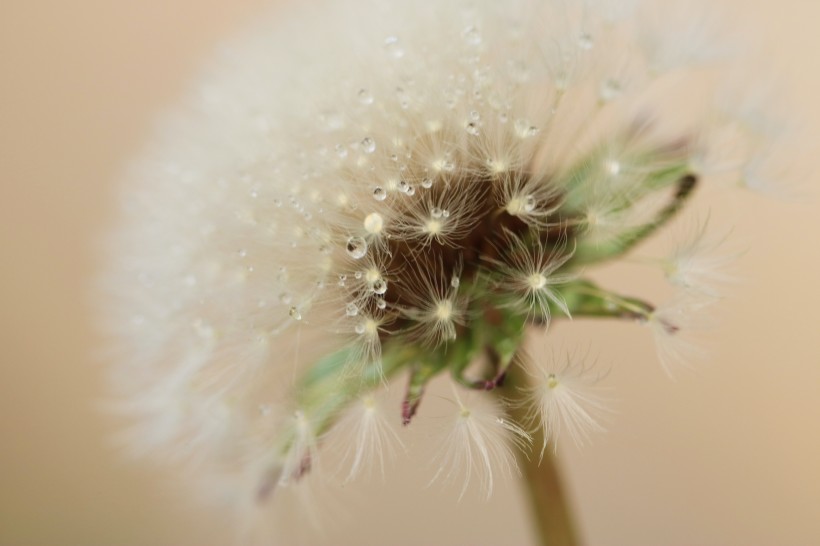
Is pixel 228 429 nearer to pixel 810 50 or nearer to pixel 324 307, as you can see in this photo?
pixel 324 307

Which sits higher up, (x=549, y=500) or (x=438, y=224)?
(x=438, y=224)

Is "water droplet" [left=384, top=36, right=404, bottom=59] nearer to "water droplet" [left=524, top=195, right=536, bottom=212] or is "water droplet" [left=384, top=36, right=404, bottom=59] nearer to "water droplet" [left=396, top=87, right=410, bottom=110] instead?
"water droplet" [left=396, top=87, right=410, bottom=110]

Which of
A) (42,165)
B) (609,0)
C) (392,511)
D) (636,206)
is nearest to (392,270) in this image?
(636,206)

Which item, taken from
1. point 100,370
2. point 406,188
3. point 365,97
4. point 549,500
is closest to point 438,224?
point 406,188

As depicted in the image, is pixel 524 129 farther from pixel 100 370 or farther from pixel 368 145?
pixel 100 370

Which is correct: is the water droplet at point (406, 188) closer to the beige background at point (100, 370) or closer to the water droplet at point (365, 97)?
the water droplet at point (365, 97)

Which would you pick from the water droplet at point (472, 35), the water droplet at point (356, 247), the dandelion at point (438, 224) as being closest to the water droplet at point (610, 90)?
the dandelion at point (438, 224)

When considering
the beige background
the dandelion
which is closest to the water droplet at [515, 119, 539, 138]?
the dandelion

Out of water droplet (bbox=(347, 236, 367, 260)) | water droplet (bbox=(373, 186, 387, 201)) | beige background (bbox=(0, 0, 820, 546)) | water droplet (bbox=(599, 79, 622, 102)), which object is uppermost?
water droplet (bbox=(599, 79, 622, 102))
